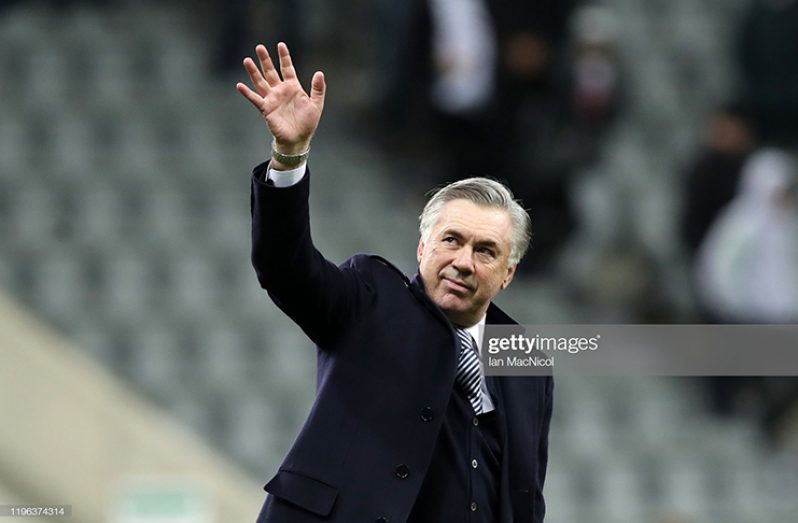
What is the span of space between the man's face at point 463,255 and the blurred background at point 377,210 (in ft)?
13.6

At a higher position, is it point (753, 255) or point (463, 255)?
point (753, 255)

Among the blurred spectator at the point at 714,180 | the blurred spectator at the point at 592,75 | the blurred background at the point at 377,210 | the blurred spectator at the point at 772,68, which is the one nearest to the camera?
the blurred background at the point at 377,210

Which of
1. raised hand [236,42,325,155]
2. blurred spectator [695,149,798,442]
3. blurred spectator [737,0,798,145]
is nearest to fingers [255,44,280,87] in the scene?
raised hand [236,42,325,155]

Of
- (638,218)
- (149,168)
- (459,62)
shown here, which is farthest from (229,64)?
(638,218)

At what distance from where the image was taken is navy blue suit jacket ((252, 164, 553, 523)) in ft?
10.2

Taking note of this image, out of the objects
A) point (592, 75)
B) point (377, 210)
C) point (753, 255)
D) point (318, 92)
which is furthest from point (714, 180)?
point (318, 92)

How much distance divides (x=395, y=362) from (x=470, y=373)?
0.17 meters

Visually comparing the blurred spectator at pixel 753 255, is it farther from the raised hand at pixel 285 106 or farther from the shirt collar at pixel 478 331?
the raised hand at pixel 285 106

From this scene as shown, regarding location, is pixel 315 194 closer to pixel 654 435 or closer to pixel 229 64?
pixel 229 64

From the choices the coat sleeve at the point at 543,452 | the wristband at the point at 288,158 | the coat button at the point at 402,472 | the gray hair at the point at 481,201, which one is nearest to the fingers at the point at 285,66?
the wristband at the point at 288,158

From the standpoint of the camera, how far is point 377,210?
9047mm

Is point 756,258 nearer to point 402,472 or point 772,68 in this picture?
point 772,68

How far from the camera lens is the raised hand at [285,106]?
312 centimetres

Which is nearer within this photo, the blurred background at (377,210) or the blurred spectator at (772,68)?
the blurred background at (377,210)
